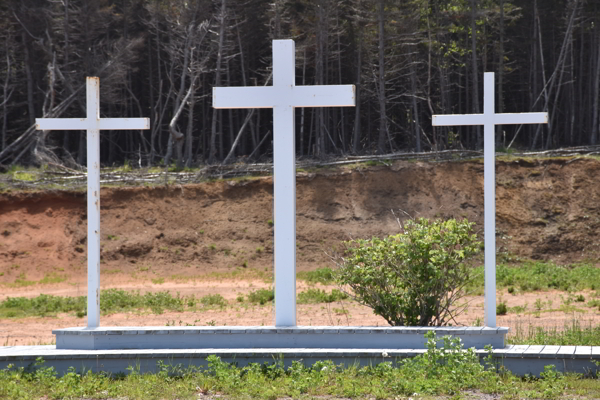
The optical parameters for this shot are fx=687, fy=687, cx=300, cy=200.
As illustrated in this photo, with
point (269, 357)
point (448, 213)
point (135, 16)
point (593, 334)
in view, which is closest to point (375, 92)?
point (448, 213)

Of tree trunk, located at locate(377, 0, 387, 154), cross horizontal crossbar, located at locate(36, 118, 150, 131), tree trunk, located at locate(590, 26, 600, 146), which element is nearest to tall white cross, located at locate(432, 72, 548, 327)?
cross horizontal crossbar, located at locate(36, 118, 150, 131)

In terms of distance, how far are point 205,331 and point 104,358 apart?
3.81ft

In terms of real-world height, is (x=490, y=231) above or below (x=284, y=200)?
below

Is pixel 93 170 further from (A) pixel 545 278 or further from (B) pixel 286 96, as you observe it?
(A) pixel 545 278

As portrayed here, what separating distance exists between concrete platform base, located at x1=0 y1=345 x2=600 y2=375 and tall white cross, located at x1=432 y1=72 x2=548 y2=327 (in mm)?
801

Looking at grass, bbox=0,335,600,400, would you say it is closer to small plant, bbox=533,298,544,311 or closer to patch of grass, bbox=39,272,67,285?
small plant, bbox=533,298,544,311

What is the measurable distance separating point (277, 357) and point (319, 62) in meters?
25.0

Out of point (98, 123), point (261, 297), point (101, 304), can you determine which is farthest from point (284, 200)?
point (101, 304)

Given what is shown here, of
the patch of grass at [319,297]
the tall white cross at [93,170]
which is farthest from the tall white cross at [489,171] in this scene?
the patch of grass at [319,297]

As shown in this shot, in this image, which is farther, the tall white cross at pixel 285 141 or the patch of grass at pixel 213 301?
the patch of grass at pixel 213 301

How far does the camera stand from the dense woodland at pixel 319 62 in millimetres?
31234

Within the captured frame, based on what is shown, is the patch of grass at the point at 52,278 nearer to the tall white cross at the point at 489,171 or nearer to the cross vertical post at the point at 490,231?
the tall white cross at the point at 489,171

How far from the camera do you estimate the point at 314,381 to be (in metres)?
6.96

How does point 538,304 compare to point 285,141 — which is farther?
point 538,304
